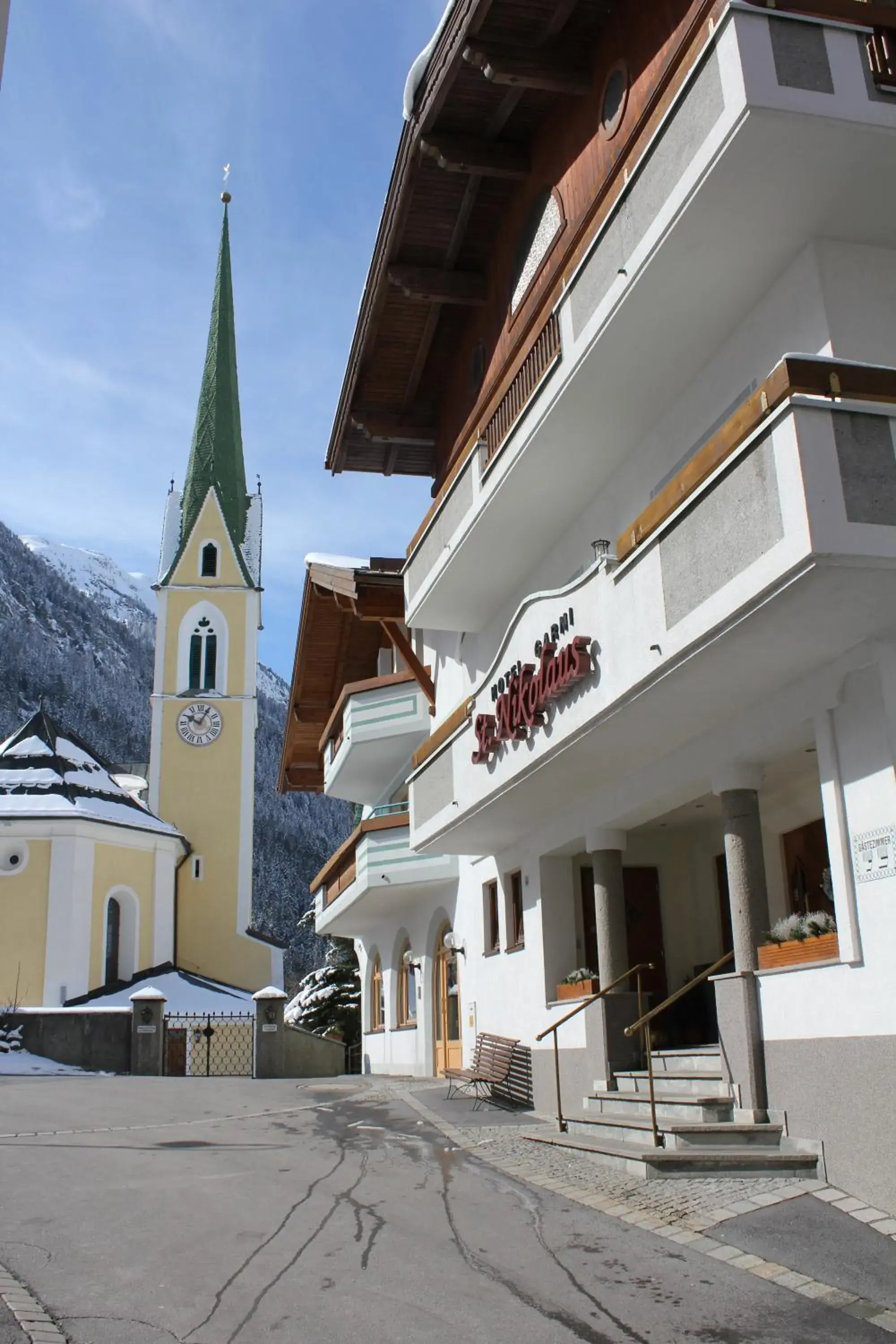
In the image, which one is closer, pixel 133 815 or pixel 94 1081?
pixel 94 1081

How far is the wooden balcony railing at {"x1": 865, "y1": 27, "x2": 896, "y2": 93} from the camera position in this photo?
811 centimetres

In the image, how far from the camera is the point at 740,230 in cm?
890

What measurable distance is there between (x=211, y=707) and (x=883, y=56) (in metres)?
44.2

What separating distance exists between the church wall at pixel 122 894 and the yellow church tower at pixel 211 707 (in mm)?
4754

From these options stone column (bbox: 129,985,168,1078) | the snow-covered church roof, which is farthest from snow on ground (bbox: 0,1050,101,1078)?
the snow-covered church roof

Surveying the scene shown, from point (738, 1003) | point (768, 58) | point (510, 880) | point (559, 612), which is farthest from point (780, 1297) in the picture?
point (510, 880)

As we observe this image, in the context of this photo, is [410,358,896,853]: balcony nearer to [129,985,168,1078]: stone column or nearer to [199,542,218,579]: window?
[129,985,168,1078]: stone column

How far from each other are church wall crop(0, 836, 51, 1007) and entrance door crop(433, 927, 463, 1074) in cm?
1869

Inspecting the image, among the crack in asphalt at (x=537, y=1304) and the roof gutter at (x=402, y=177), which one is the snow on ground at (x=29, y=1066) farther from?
the crack in asphalt at (x=537, y=1304)

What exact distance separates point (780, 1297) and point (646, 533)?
5.28 meters

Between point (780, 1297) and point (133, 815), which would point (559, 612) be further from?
point (133, 815)

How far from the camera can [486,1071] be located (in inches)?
635

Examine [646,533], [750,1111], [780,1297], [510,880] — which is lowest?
[780,1297]

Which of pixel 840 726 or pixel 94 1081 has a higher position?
pixel 840 726
